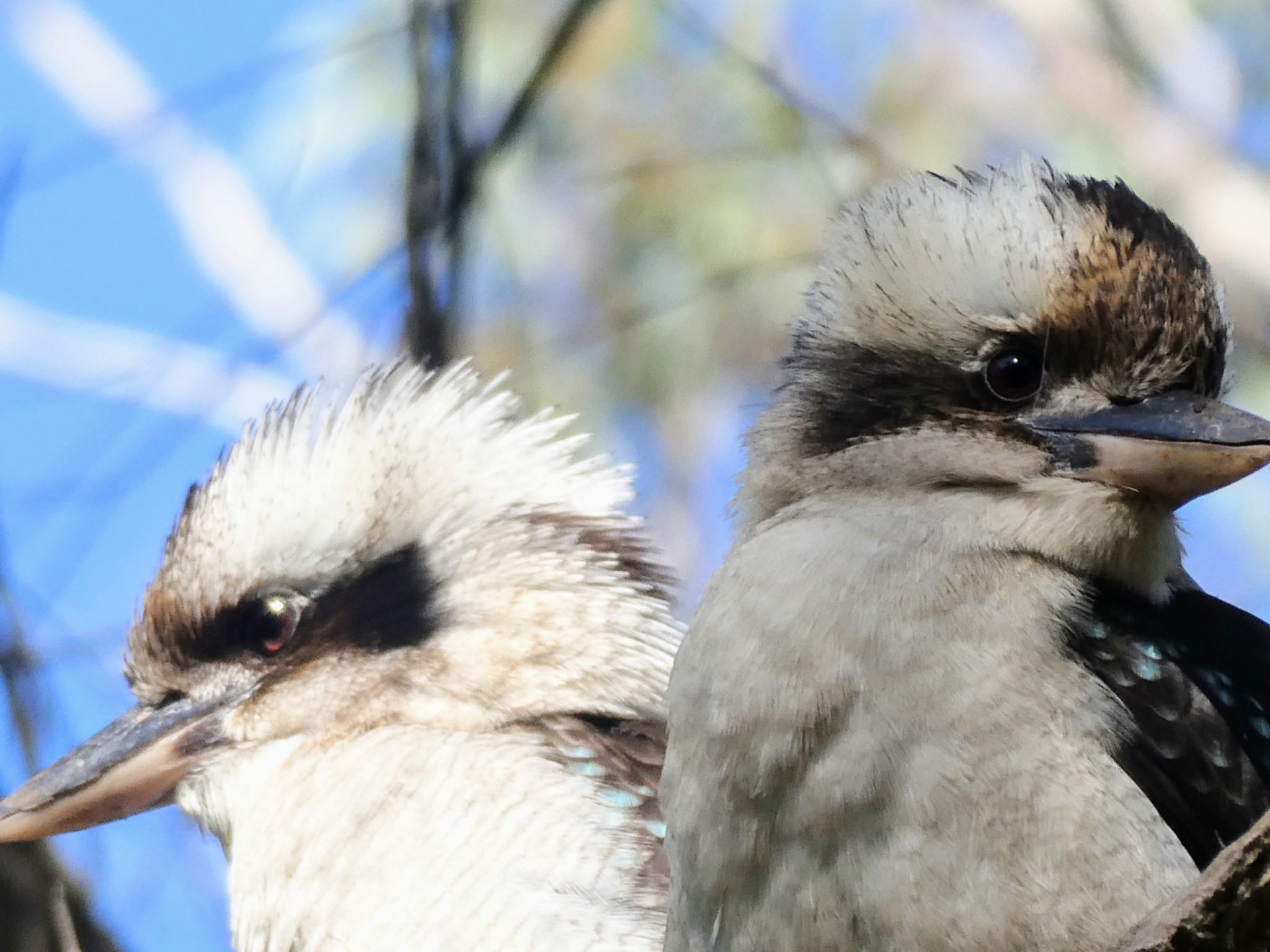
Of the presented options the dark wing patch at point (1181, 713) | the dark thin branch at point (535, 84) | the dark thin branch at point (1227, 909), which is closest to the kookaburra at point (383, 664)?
the dark thin branch at point (535, 84)

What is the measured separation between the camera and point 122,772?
273 centimetres

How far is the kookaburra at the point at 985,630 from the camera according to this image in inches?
61.6

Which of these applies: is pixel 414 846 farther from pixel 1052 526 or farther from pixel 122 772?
pixel 1052 526

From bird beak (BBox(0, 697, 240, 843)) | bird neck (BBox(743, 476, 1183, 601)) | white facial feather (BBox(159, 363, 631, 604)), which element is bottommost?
bird neck (BBox(743, 476, 1183, 601))

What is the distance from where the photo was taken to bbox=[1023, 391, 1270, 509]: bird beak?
5.38 ft

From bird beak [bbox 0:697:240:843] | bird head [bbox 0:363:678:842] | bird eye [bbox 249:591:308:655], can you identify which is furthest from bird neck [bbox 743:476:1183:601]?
bird beak [bbox 0:697:240:843]

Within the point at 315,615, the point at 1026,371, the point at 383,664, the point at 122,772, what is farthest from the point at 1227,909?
the point at 122,772

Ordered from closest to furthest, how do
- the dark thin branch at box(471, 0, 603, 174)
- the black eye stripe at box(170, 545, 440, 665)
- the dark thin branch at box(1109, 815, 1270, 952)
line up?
the dark thin branch at box(1109, 815, 1270, 952) < the black eye stripe at box(170, 545, 440, 665) < the dark thin branch at box(471, 0, 603, 174)

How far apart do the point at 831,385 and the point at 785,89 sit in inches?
68.6

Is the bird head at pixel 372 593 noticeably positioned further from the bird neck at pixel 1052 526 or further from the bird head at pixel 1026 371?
the bird neck at pixel 1052 526

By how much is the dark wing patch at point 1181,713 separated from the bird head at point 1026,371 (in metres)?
0.08

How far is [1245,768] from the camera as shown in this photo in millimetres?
1707

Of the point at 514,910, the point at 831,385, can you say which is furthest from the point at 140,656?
the point at 831,385

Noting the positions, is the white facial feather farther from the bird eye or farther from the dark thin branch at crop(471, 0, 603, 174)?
the dark thin branch at crop(471, 0, 603, 174)
